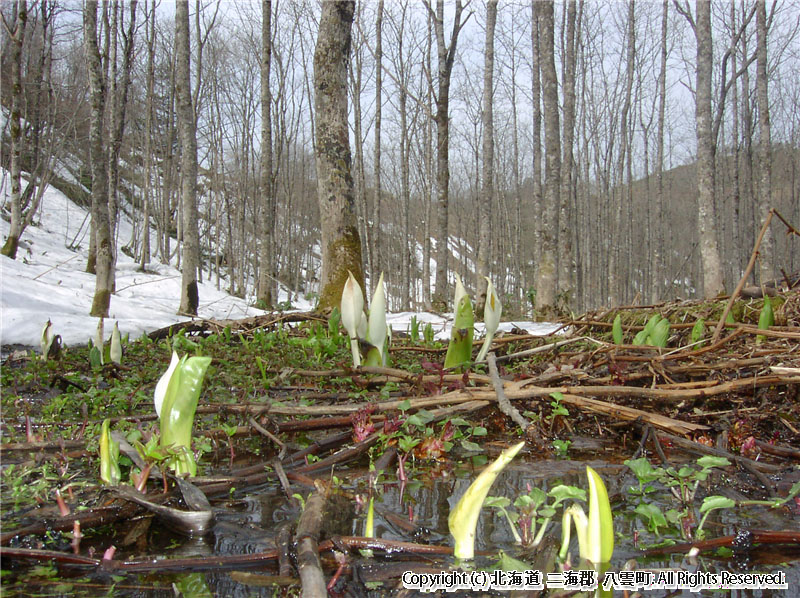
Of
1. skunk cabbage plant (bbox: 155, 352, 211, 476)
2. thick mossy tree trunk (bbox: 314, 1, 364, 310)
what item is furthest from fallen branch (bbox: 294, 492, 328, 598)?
thick mossy tree trunk (bbox: 314, 1, 364, 310)

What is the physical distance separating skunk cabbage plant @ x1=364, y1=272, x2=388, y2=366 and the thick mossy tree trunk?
8.52ft

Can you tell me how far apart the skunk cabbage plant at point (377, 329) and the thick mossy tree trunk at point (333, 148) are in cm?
260

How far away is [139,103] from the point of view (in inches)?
878

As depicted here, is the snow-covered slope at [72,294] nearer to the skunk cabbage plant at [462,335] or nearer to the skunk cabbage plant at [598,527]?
the skunk cabbage plant at [462,335]

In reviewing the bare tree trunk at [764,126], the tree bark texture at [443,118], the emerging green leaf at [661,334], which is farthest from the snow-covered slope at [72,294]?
the bare tree trunk at [764,126]

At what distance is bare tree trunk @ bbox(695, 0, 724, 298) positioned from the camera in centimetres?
845

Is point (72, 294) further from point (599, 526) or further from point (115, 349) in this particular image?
point (599, 526)

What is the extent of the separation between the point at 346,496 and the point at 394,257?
32.6m

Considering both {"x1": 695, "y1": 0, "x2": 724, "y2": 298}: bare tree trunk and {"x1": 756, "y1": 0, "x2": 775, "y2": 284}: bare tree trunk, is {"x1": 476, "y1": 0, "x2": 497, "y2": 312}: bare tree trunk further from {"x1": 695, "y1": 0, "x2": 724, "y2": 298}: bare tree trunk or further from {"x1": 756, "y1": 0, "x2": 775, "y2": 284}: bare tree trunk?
{"x1": 756, "y1": 0, "x2": 775, "y2": 284}: bare tree trunk

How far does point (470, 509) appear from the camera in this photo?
886mm

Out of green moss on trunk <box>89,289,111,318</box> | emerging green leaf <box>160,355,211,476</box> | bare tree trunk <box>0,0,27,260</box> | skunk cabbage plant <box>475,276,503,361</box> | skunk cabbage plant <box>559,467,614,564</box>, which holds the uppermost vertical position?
bare tree trunk <box>0,0,27,260</box>

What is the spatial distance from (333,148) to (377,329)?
3.20m

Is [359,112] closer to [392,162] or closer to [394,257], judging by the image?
[392,162]

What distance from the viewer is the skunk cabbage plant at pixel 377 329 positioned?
2402 mm
